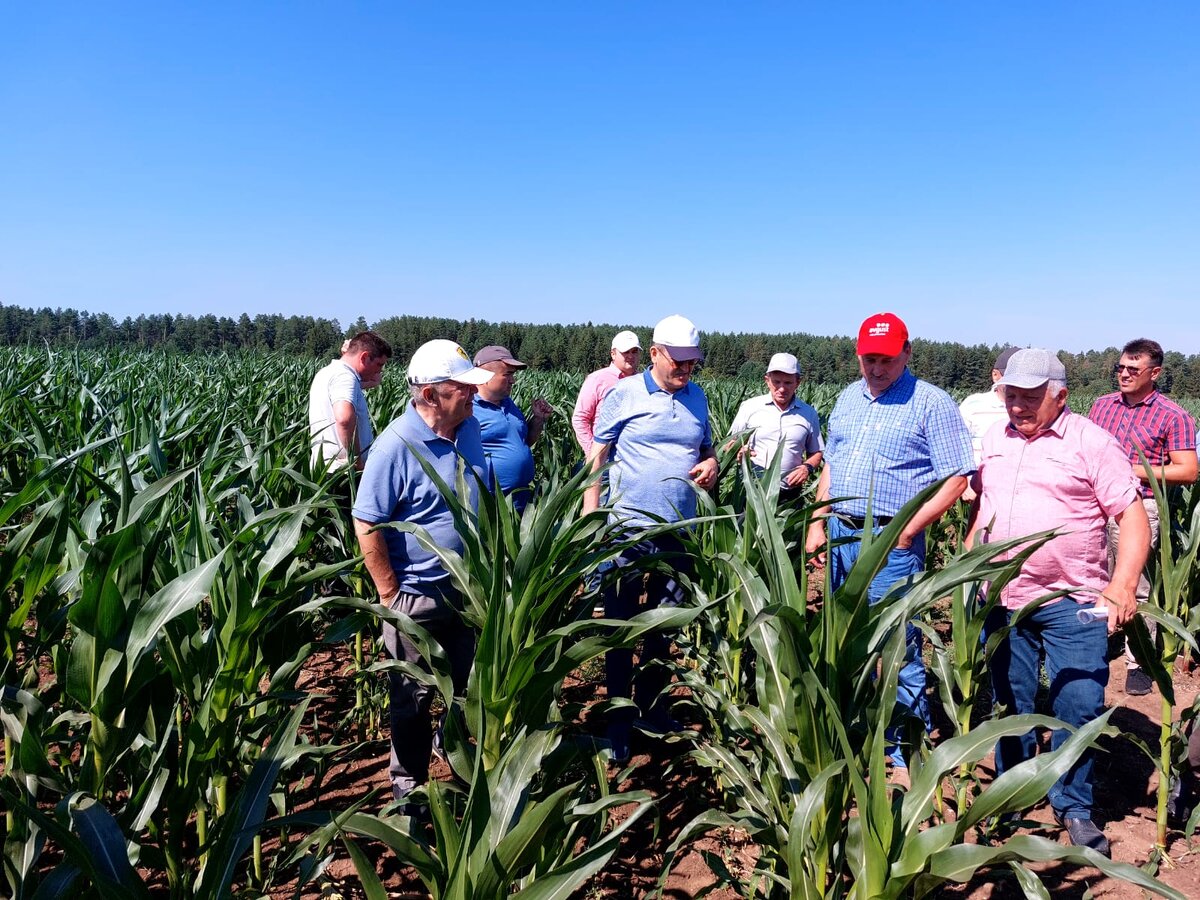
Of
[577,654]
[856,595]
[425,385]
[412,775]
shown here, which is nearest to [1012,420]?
[856,595]

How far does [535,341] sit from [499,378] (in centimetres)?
5504

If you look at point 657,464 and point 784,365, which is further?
point 784,365

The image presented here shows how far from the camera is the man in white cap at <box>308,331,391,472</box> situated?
442 centimetres

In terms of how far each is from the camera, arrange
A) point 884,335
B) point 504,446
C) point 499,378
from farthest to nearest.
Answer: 1. point 499,378
2. point 504,446
3. point 884,335

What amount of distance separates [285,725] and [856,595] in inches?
57.3

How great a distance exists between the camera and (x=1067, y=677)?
280 centimetres

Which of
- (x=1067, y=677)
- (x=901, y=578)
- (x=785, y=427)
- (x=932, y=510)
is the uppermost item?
(x=785, y=427)

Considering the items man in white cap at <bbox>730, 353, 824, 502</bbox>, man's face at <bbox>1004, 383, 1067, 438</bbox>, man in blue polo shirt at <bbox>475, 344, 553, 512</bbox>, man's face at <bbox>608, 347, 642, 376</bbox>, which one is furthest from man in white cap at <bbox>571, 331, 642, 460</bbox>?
man's face at <bbox>1004, 383, 1067, 438</bbox>

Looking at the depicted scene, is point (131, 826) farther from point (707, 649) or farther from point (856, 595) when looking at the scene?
point (707, 649)

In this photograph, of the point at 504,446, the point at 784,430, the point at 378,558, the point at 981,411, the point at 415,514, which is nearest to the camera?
the point at 378,558

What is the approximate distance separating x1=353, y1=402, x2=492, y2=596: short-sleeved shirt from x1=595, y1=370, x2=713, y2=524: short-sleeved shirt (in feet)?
3.14

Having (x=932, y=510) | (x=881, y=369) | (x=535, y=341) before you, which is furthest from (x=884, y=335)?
(x=535, y=341)

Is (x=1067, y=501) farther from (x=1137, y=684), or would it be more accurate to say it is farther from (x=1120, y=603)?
(x=1137, y=684)

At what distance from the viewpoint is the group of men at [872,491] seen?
2721 millimetres
